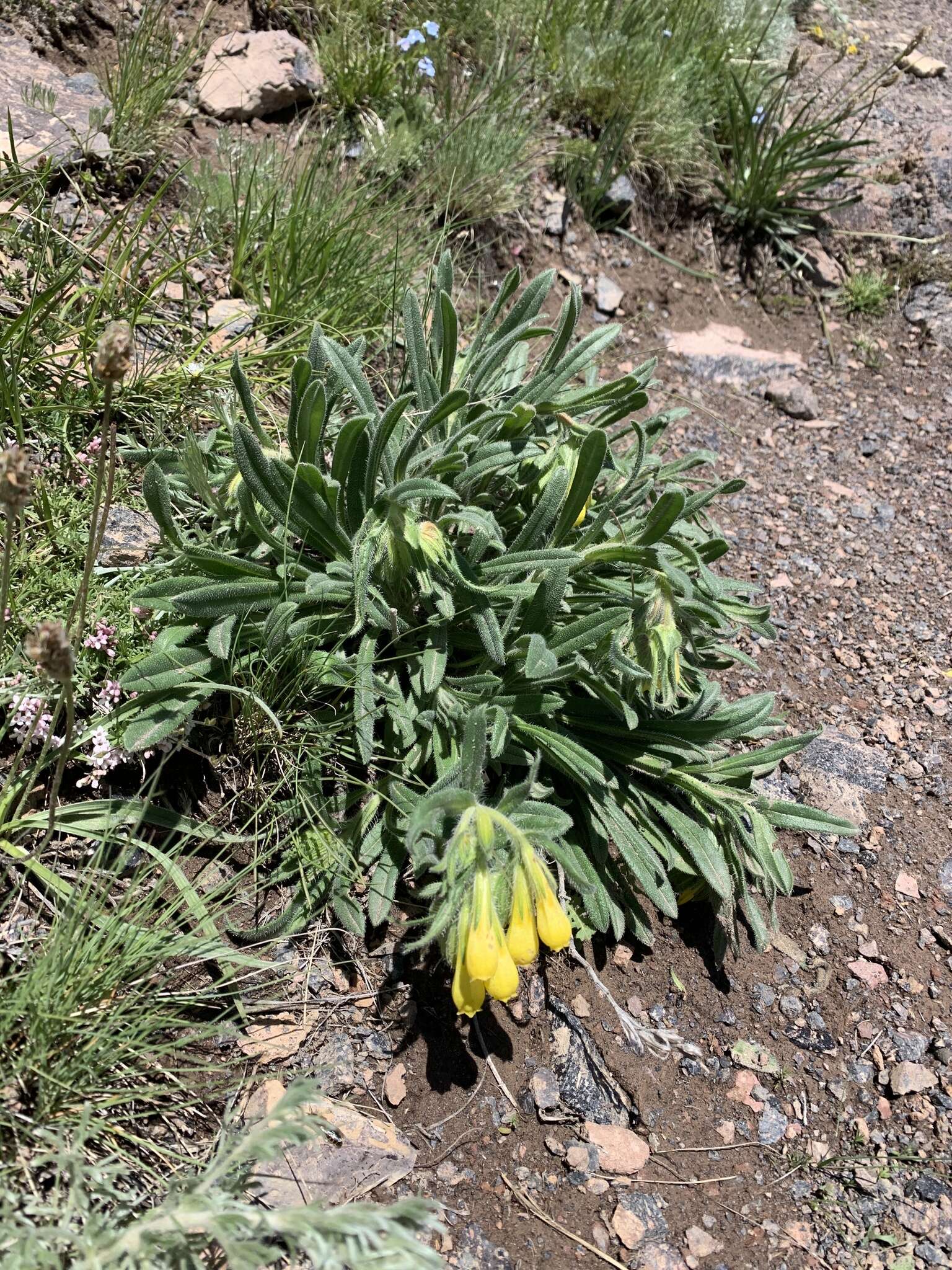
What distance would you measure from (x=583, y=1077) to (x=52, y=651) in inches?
56.6

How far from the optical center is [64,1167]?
1453mm

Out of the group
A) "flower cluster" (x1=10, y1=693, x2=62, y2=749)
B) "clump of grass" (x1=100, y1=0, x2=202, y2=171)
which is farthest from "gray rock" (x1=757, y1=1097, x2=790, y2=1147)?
"clump of grass" (x1=100, y1=0, x2=202, y2=171)

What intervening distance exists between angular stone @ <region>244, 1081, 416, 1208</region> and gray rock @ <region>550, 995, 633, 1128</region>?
365mm

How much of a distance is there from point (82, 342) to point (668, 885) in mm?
1911

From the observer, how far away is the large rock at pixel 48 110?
302 cm

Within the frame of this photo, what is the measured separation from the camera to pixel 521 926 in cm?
174

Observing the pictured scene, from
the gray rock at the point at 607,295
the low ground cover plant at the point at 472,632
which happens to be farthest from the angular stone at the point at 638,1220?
the gray rock at the point at 607,295

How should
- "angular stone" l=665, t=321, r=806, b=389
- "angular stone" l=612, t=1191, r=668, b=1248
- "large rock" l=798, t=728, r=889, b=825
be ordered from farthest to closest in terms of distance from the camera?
"angular stone" l=665, t=321, r=806, b=389 < "large rock" l=798, t=728, r=889, b=825 < "angular stone" l=612, t=1191, r=668, b=1248

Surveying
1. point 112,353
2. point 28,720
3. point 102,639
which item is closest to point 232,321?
point 102,639

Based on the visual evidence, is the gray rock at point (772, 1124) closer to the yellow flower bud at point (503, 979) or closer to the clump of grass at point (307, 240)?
the yellow flower bud at point (503, 979)

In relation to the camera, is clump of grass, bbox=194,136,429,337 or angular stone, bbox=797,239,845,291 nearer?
clump of grass, bbox=194,136,429,337

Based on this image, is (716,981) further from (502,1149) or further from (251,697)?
(251,697)

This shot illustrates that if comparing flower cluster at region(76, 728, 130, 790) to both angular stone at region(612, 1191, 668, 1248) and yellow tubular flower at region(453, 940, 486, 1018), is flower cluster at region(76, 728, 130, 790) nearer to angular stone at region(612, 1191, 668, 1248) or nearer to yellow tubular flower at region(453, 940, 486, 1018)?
yellow tubular flower at region(453, 940, 486, 1018)

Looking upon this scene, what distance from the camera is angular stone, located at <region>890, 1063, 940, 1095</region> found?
2.24 meters
